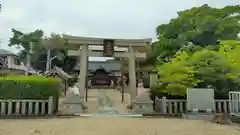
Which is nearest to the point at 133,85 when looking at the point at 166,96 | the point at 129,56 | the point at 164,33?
the point at 129,56

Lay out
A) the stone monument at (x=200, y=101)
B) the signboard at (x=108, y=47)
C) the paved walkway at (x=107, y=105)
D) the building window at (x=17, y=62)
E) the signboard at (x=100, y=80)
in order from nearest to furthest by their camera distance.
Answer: the stone monument at (x=200, y=101), the paved walkway at (x=107, y=105), the signboard at (x=108, y=47), the signboard at (x=100, y=80), the building window at (x=17, y=62)

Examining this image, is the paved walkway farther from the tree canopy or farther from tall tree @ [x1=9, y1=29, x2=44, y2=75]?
tall tree @ [x1=9, y1=29, x2=44, y2=75]

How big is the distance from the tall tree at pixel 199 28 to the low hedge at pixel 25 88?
39.6 feet

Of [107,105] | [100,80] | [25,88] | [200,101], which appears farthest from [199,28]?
[100,80]

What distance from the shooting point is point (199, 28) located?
21.7m

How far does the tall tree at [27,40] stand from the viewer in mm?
47900

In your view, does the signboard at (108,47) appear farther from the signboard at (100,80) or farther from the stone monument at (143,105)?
the signboard at (100,80)

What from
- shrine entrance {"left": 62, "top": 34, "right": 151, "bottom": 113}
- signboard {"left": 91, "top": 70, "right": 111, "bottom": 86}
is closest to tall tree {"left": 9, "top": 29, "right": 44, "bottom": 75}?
signboard {"left": 91, "top": 70, "right": 111, "bottom": 86}

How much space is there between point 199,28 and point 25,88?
1432 centimetres

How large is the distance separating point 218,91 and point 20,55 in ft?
143

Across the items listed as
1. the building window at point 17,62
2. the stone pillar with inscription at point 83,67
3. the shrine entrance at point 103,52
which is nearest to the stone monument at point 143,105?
the shrine entrance at point 103,52

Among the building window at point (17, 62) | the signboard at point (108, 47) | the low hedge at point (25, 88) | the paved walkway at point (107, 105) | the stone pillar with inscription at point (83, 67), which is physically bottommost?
the paved walkway at point (107, 105)

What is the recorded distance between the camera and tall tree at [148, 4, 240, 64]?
69.9 ft

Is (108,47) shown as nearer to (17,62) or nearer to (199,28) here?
(199,28)
